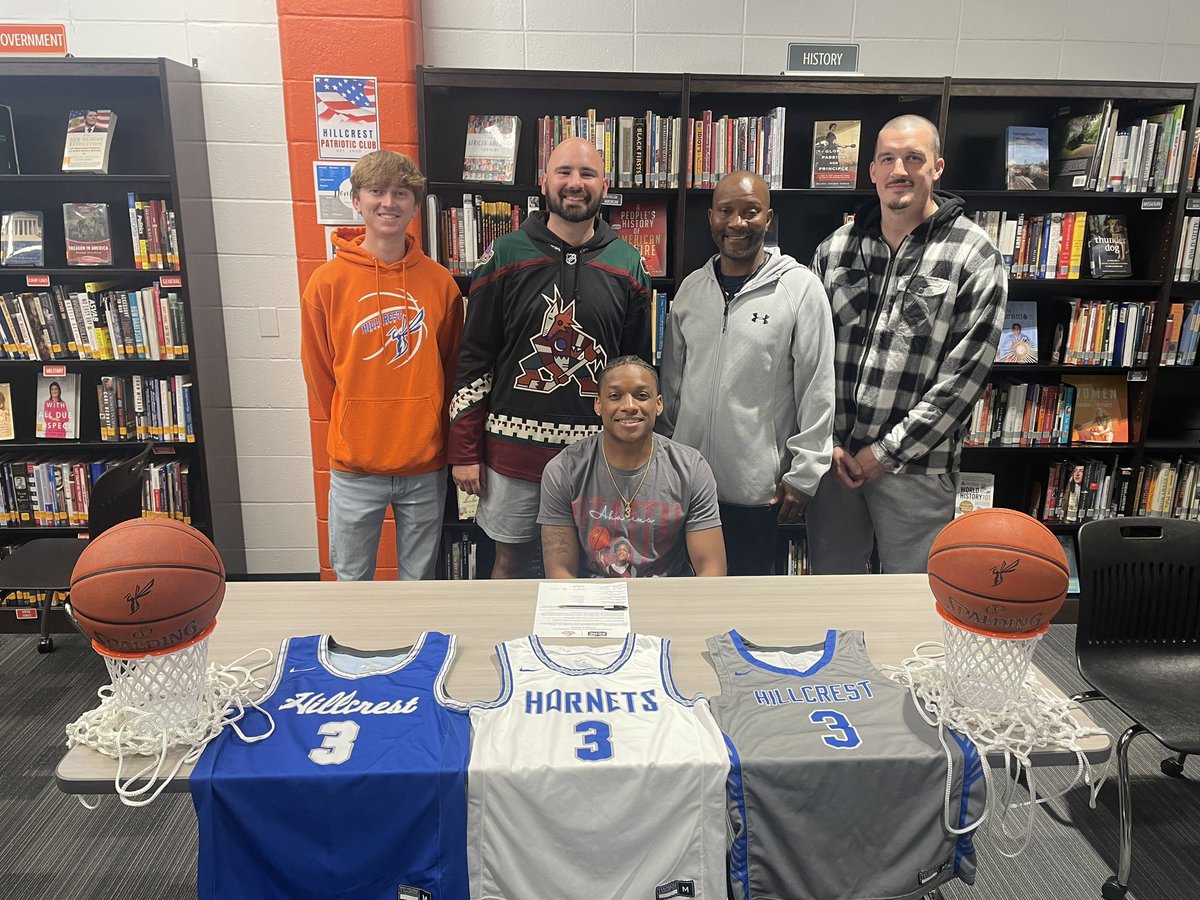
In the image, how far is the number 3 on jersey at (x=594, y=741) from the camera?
1193mm

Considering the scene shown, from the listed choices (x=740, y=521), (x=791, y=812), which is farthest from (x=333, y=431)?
(x=791, y=812)

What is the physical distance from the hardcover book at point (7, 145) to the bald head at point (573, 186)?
7.48 feet

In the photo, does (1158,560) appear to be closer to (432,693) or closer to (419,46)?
(432,693)

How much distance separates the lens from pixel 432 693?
134cm

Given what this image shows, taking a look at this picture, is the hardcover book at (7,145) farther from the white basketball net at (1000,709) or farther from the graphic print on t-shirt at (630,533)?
the white basketball net at (1000,709)

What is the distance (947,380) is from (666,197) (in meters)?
1.39

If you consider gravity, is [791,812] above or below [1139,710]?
above

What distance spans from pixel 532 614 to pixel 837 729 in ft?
2.18

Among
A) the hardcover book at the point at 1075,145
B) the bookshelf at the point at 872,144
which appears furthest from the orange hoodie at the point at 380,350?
the hardcover book at the point at 1075,145

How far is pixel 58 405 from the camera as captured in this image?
333 cm

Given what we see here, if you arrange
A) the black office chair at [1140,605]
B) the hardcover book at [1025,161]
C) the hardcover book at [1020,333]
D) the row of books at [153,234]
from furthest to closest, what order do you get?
1. the hardcover book at [1020,333]
2. the hardcover book at [1025,161]
3. the row of books at [153,234]
4. the black office chair at [1140,605]

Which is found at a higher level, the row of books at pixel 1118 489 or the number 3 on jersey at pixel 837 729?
the number 3 on jersey at pixel 837 729

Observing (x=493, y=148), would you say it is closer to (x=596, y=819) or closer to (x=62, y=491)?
(x=62, y=491)

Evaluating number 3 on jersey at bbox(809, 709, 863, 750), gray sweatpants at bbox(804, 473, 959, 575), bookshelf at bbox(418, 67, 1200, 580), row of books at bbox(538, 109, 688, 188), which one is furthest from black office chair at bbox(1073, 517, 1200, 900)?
row of books at bbox(538, 109, 688, 188)
